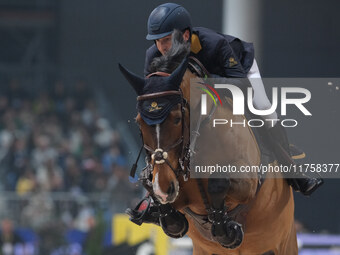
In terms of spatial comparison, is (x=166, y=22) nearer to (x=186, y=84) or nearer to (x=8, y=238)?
(x=186, y=84)

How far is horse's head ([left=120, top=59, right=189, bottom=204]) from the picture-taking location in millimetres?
3814

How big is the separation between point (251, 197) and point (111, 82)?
11.8 meters

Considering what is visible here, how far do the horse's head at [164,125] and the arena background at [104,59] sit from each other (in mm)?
7083

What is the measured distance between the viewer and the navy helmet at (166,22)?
4.27m

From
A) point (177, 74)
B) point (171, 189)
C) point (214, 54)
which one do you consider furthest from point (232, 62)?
point (171, 189)

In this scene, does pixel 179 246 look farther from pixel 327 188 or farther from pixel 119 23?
pixel 119 23

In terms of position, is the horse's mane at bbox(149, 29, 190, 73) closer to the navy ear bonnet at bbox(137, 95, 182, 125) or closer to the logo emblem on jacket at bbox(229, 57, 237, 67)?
the navy ear bonnet at bbox(137, 95, 182, 125)

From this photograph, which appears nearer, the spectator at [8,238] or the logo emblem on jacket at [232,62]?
the logo emblem on jacket at [232,62]

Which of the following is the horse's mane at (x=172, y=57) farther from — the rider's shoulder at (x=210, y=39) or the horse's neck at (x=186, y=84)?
the rider's shoulder at (x=210, y=39)

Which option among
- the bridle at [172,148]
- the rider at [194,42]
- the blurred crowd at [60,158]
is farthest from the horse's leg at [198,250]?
the blurred crowd at [60,158]

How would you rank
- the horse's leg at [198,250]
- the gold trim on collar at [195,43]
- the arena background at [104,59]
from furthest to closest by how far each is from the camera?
the arena background at [104,59] < the horse's leg at [198,250] < the gold trim on collar at [195,43]

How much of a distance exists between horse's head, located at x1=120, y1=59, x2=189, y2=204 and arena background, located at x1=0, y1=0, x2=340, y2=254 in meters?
7.08

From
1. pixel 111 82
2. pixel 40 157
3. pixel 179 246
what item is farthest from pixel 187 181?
pixel 111 82

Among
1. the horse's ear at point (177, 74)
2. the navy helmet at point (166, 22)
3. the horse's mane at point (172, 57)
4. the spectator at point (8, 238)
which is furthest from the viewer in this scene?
the spectator at point (8, 238)
